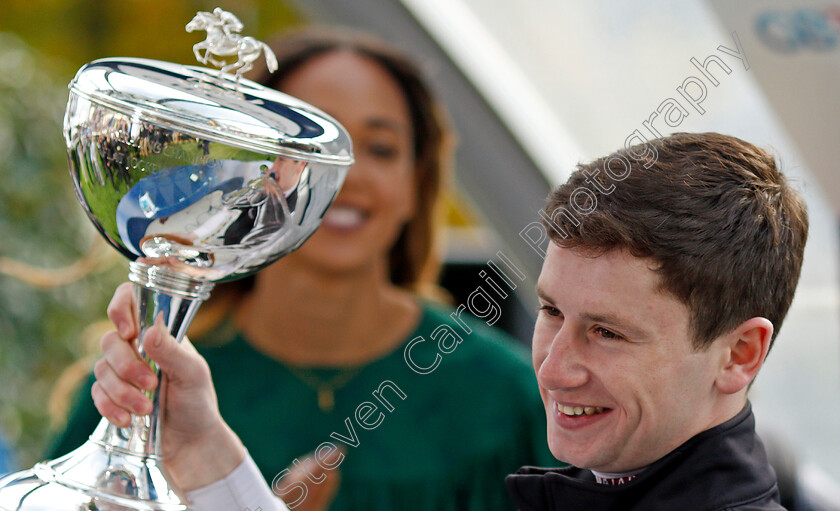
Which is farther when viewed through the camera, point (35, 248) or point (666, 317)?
point (35, 248)

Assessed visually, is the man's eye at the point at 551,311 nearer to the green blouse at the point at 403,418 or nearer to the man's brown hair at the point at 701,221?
the man's brown hair at the point at 701,221

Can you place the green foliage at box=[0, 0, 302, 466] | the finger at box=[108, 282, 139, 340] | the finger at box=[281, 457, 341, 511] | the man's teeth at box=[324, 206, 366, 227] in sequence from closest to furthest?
the finger at box=[108, 282, 139, 340] < the finger at box=[281, 457, 341, 511] < the man's teeth at box=[324, 206, 366, 227] < the green foliage at box=[0, 0, 302, 466]

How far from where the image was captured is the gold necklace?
1.56m

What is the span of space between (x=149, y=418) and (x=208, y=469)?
0.12m

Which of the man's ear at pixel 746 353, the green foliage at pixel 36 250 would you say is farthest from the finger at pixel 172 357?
the green foliage at pixel 36 250

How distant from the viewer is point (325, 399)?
5.13ft

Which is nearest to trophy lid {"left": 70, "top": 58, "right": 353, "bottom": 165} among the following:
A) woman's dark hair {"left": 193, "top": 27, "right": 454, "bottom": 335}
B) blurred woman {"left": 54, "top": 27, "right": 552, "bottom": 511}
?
blurred woman {"left": 54, "top": 27, "right": 552, "bottom": 511}

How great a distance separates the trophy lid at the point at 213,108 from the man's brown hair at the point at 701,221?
192mm

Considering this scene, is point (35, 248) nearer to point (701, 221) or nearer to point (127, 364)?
point (127, 364)

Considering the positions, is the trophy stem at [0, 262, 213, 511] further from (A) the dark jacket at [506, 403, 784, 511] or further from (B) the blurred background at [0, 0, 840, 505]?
(B) the blurred background at [0, 0, 840, 505]

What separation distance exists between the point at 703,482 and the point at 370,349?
3.48ft

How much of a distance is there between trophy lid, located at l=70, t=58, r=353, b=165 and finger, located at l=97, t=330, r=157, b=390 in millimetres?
210

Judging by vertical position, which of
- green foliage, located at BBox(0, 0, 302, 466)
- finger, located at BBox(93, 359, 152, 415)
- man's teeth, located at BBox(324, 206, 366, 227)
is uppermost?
man's teeth, located at BBox(324, 206, 366, 227)

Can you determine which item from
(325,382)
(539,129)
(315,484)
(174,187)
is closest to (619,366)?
(174,187)
